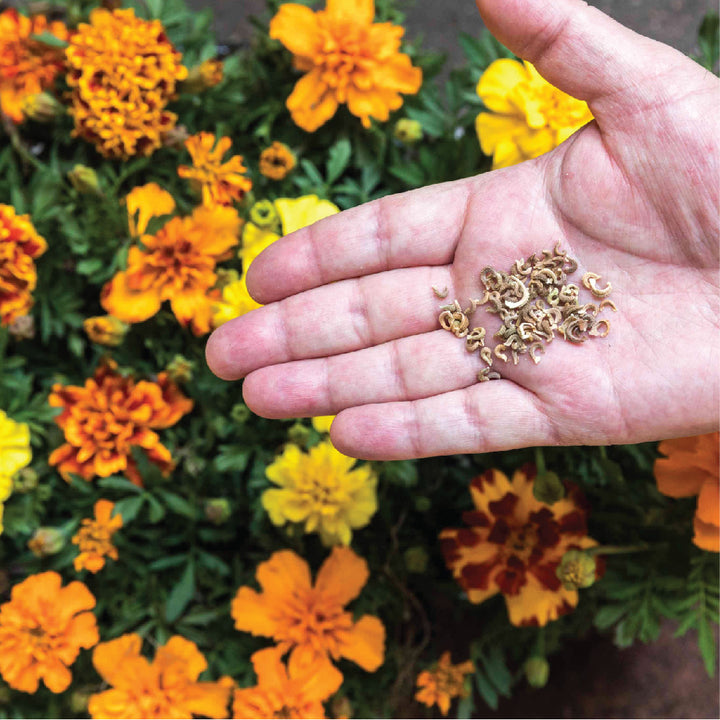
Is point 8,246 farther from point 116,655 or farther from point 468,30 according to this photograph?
point 468,30

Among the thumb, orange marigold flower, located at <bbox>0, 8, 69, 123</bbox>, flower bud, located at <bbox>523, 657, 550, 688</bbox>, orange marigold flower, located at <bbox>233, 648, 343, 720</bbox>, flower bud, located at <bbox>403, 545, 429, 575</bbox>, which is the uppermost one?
the thumb

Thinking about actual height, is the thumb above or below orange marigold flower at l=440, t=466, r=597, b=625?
above

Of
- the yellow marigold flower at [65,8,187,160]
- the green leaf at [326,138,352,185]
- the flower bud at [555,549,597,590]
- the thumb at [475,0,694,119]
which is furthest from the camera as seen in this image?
the green leaf at [326,138,352,185]

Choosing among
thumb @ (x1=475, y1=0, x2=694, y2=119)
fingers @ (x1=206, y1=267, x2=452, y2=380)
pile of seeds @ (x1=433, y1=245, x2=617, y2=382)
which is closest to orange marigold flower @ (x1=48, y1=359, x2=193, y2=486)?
fingers @ (x1=206, y1=267, x2=452, y2=380)

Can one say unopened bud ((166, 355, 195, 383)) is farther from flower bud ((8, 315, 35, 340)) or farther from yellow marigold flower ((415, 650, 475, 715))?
yellow marigold flower ((415, 650, 475, 715))

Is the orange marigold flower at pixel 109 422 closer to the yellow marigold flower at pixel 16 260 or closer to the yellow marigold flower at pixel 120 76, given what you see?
the yellow marigold flower at pixel 16 260

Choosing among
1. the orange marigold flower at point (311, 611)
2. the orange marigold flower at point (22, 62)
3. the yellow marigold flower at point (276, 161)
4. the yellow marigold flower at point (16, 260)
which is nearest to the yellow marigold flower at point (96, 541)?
the orange marigold flower at point (311, 611)

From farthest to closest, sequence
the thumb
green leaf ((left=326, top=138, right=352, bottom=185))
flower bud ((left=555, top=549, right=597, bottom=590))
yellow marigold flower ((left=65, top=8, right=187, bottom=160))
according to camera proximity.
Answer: green leaf ((left=326, top=138, right=352, bottom=185)) < yellow marigold flower ((left=65, top=8, right=187, bottom=160)) < flower bud ((left=555, top=549, right=597, bottom=590)) < the thumb

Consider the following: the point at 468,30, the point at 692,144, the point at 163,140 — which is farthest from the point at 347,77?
the point at 468,30
